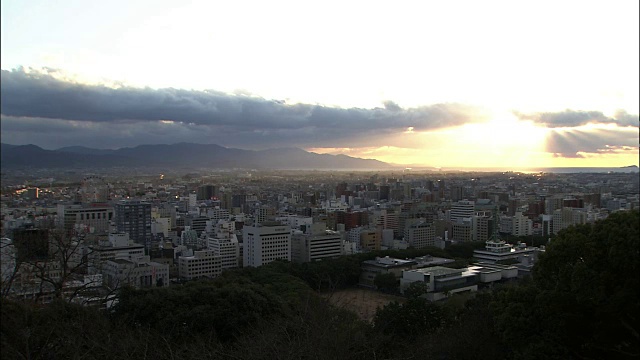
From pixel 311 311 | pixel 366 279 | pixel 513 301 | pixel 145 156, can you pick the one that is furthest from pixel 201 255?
pixel 145 156

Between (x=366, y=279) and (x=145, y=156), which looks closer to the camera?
(x=366, y=279)

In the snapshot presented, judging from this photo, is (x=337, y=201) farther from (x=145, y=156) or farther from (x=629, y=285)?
(x=629, y=285)

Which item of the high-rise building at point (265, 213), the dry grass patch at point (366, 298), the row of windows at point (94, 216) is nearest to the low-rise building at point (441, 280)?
the dry grass patch at point (366, 298)

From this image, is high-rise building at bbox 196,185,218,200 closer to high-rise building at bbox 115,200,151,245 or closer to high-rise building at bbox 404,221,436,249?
high-rise building at bbox 115,200,151,245

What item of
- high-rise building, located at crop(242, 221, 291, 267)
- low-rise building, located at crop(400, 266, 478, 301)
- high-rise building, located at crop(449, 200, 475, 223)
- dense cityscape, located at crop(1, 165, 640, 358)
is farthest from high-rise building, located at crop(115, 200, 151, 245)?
high-rise building, located at crop(449, 200, 475, 223)

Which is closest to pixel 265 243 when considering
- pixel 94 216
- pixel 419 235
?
pixel 94 216

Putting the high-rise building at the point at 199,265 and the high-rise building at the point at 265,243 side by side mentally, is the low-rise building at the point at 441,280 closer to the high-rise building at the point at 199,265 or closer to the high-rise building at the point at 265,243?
the high-rise building at the point at 265,243
